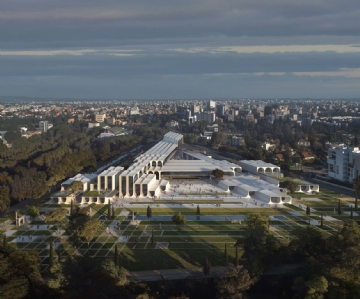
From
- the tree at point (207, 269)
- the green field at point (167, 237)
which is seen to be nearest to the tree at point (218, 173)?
the green field at point (167, 237)

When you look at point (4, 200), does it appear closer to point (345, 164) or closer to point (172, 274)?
point (172, 274)

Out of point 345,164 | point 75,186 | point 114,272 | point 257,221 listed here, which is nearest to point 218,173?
point 345,164

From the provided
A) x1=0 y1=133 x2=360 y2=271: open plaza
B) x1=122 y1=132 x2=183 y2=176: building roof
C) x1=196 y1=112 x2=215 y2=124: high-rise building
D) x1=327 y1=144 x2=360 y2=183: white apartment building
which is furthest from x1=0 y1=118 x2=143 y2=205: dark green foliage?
x1=196 y1=112 x2=215 y2=124: high-rise building

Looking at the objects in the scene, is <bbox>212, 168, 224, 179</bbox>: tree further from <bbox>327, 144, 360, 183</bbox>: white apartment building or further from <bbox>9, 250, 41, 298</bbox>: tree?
<bbox>9, 250, 41, 298</bbox>: tree

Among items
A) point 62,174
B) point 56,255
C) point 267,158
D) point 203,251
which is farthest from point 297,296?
point 267,158

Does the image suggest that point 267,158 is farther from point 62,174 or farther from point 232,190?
point 62,174

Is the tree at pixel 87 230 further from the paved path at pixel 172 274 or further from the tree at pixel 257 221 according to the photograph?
the tree at pixel 257 221

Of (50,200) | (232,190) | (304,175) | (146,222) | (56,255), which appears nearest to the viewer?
(56,255)
